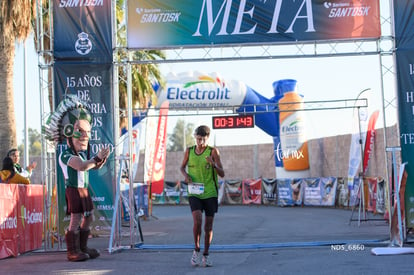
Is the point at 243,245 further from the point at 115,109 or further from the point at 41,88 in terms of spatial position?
the point at 41,88

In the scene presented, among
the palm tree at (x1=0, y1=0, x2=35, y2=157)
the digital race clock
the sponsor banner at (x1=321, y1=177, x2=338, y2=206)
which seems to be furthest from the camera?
the sponsor banner at (x1=321, y1=177, x2=338, y2=206)

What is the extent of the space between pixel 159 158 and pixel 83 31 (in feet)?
39.7

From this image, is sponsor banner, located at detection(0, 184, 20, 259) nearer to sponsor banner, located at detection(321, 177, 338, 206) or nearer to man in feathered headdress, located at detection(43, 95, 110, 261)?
man in feathered headdress, located at detection(43, 95, 110, 261)

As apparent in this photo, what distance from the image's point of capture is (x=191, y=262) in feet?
26.8

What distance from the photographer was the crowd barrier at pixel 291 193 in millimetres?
19938

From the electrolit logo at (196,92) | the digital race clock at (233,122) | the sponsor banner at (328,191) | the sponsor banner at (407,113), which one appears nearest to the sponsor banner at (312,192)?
the sponsor banner at (328,191)

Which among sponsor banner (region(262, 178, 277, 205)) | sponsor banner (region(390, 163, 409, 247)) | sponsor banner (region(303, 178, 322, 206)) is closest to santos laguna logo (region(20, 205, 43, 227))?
sponsor banner (region(390, 163, 409, 247))

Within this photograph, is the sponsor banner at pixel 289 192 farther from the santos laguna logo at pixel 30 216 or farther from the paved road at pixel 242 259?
the santos laguna logo at pixel 30 216

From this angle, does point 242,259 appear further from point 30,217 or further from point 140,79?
point 140,79

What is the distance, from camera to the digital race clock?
21.6 meters

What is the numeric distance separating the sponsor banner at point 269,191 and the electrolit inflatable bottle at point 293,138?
1.10m

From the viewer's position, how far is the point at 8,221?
9.38 meters

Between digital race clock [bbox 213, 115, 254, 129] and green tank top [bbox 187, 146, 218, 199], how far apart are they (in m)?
13.3

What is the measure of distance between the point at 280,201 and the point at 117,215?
58.6 feet
